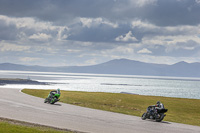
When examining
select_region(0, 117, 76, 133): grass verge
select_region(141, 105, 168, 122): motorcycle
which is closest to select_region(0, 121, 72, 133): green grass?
select_region(0, 117, 76, 133): grass verge

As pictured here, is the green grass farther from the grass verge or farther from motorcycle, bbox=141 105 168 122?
motorcycle, bbox=141 105 168 122

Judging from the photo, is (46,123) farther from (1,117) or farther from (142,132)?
(142,132)

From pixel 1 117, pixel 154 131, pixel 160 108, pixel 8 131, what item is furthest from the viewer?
pixel 160 108

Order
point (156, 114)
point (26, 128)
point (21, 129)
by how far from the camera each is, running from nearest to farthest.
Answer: point (21, 129), point (26, 128), point (156, 114)

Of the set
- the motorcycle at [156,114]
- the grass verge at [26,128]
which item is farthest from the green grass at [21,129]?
the motorcycle at [156,114]

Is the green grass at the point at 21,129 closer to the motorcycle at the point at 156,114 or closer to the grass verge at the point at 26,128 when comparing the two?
the grass verge at the point at 26,128

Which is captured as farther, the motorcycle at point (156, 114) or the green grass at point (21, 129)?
the motorcycle at point (156, 114)

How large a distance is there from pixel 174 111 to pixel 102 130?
20346 millimetres

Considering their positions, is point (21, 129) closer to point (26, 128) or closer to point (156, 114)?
point (26, 128)

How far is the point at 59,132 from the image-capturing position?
626 inches

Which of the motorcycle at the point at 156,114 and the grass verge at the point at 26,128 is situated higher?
the motorcycle at the point at 156,114

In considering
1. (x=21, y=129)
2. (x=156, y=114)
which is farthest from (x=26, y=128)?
(x=156, y=114)

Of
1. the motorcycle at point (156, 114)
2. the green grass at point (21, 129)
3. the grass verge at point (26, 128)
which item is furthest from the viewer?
the motorcycle at point (156, 114)

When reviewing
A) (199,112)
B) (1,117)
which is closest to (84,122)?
(1,117)
